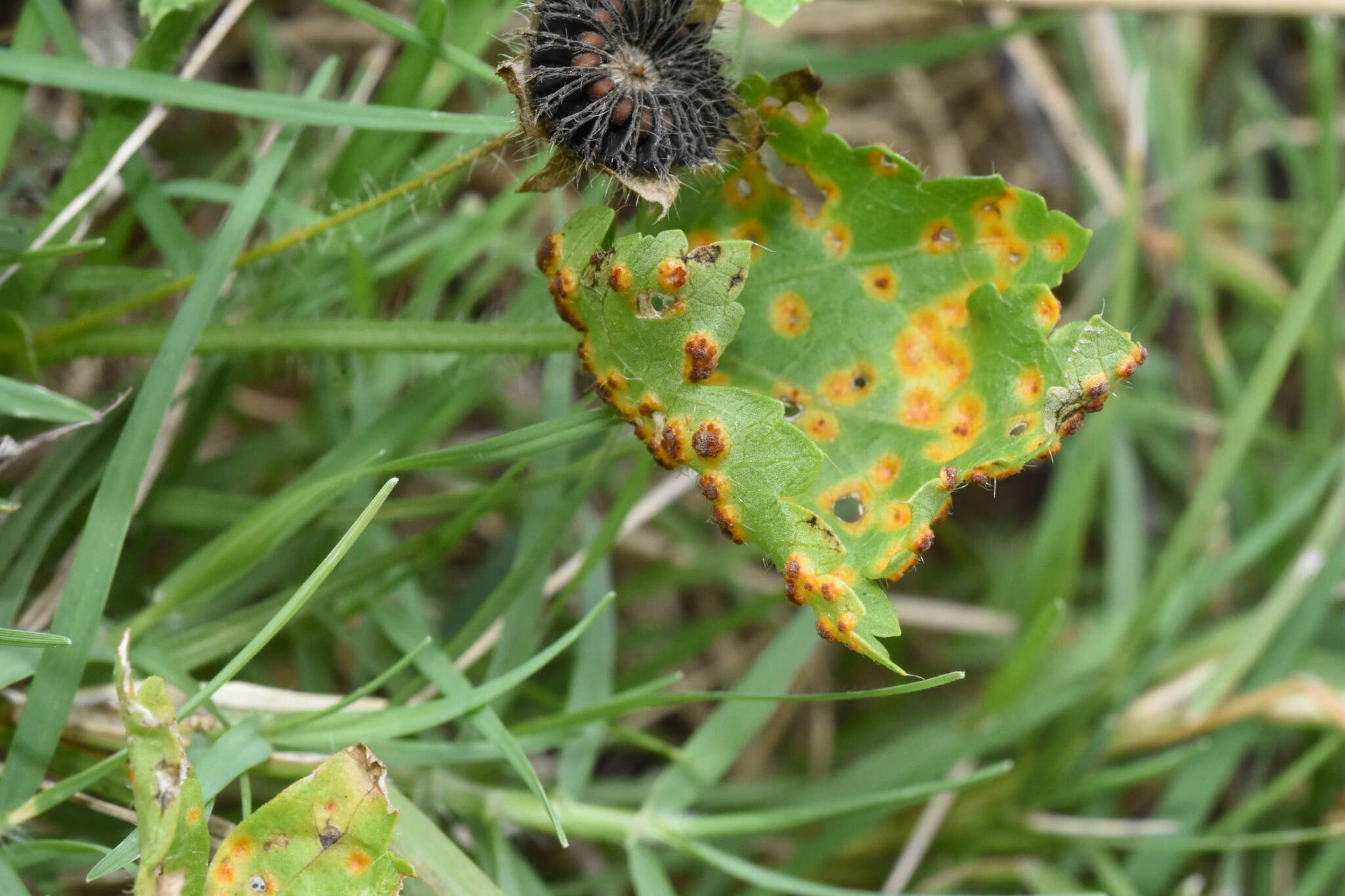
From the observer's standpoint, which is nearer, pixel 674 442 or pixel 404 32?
pixel 674 442

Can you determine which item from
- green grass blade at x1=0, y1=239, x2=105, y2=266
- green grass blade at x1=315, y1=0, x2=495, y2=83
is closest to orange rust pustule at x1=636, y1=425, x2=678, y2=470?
green grass blade at x1=315, y1=0, x2=495, y2=83

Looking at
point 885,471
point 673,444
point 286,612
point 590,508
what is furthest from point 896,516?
point 590,508

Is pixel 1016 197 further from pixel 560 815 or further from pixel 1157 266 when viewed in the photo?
pixel 1157 266

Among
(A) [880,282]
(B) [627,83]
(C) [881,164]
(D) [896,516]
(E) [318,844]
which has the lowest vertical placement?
(E) [318,844]

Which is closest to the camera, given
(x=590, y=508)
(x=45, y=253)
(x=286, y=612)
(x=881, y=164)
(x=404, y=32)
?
(x=286, y=612)

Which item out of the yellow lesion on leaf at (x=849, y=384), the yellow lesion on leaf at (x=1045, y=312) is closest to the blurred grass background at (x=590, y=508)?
the yellow lesion on leaf at (x=849, y=384)

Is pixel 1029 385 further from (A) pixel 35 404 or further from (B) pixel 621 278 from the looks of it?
(A) pixel 35 404
